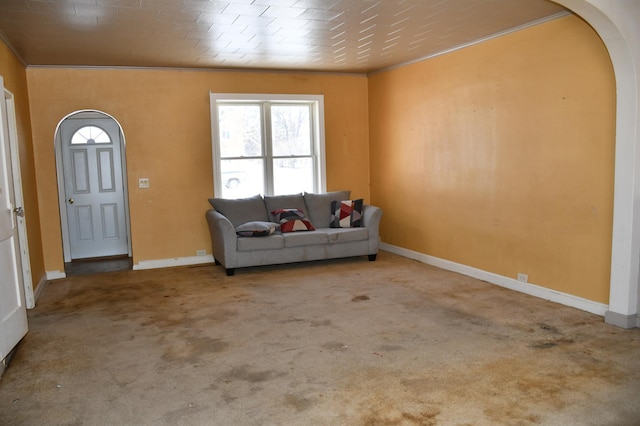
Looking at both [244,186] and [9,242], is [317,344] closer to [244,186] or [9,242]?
[9,242]

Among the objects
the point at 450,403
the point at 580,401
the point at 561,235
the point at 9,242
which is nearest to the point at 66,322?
the point at 9,242

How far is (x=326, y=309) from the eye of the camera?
177 inches

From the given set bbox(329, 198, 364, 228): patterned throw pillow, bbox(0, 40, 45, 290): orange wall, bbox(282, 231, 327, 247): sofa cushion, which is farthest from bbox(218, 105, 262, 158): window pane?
bbox(0, 40, 45, 290): orange wall

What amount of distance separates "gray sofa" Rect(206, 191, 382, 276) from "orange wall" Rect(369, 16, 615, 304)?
0.71 m

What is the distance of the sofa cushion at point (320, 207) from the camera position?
6719 millimetres

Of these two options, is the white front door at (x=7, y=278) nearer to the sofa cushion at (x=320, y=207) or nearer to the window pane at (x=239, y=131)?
the window pane at (x=239, y=131)

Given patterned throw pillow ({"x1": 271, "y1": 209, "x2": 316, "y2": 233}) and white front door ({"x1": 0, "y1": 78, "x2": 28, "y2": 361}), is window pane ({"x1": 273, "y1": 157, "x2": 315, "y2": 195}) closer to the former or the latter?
patterned throw pillow ({"x1": 271, "y1": 209, "x2": 316, "y2": 233})

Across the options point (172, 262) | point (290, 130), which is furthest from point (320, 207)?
point (172, 262)

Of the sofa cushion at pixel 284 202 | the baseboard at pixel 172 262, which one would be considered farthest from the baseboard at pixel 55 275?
the sofa cushion at pixel 284 202

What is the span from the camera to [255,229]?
19.2 ft

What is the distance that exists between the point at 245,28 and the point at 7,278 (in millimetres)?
2707

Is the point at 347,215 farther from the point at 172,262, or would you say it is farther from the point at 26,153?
the point at 26,153

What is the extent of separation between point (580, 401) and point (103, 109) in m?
5.69

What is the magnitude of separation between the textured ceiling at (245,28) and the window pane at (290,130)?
1.02 metres
